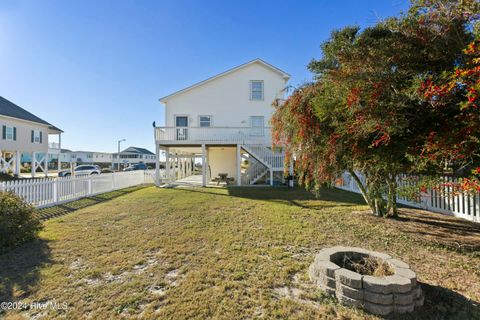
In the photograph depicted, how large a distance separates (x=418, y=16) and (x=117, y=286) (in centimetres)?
579

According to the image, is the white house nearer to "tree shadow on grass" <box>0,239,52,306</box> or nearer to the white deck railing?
the white deck railing

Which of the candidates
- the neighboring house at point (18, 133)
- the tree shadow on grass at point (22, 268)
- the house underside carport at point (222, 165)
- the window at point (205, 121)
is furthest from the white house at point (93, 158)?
the tree shadow on grass at point (22, 268)

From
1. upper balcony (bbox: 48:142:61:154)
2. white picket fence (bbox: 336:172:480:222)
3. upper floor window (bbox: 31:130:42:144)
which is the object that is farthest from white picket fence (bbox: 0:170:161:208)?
upper balcony (bbox: 48:142:61:154)

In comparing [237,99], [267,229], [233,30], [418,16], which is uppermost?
[233,30]

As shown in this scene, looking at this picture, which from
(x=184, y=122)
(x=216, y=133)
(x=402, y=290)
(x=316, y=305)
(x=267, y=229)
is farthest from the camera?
(x=184, y=122)

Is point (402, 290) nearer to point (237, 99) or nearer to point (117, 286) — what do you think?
point (117, 286)

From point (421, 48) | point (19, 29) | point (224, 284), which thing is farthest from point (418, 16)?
point (19, 29)

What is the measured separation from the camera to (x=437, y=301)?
2658 mm

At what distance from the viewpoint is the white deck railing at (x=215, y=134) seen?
47.9 feet

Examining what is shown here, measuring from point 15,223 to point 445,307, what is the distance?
7412 mm

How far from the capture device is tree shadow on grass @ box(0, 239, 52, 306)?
292 cm

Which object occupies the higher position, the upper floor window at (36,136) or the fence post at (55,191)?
the upper floor window at (36,136)

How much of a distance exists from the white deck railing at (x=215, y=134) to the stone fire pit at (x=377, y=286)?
11.8 metres

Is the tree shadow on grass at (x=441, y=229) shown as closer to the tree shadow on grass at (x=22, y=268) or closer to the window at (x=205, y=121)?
the tree shadow on grass at (x=22, y=268)
